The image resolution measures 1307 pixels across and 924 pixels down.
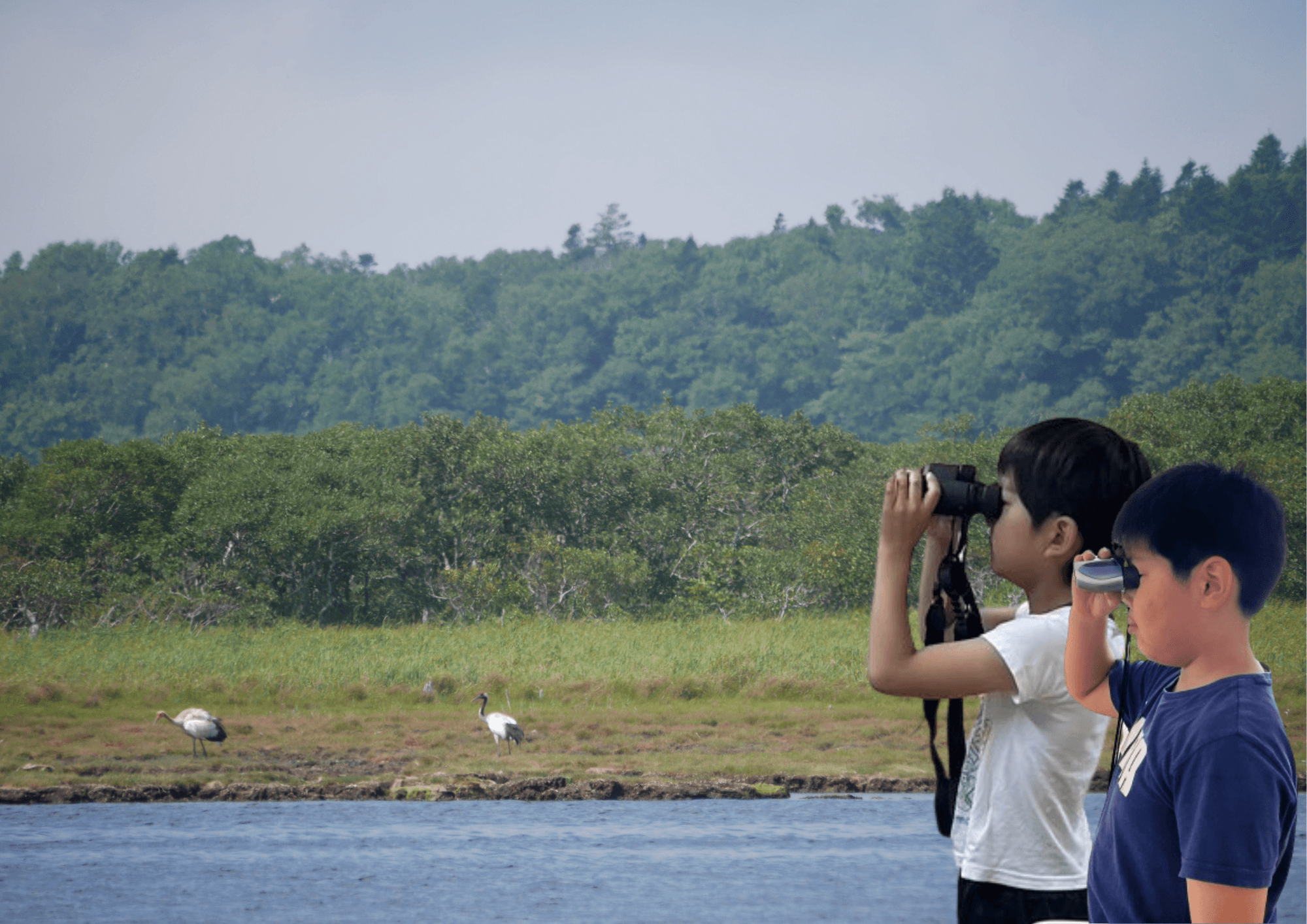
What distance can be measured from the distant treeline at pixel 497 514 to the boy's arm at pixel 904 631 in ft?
40.1

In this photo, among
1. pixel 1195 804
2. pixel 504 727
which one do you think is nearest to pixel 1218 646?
pixel 1195 804

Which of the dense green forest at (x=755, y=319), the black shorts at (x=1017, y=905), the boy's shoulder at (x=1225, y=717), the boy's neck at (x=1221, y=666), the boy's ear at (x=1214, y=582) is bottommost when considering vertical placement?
the black shorts at (x=1017, y=905)

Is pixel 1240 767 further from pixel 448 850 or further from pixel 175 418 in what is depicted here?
pixel 175 418

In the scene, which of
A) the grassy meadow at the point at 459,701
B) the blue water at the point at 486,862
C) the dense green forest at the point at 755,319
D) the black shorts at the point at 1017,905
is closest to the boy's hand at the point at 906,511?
the black shorts at the point at 1017,905

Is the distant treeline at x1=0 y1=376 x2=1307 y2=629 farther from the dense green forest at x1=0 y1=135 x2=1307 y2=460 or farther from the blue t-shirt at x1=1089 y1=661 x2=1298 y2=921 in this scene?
the blue t-shirt at x1=1089 y1=661 x2=1298 y2=921

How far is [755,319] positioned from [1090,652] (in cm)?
2315

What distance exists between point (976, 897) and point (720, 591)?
1302cm

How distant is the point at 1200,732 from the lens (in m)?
0.99

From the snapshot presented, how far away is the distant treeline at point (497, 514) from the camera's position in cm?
1290

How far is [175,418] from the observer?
16.6 metres

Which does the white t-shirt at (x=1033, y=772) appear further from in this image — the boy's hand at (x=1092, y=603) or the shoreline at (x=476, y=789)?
the shoreline at (x=476, y=789)

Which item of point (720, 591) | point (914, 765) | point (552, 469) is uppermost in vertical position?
point (552, 469)

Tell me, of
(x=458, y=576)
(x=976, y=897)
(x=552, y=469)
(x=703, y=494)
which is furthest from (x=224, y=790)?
(x=976, y=897)

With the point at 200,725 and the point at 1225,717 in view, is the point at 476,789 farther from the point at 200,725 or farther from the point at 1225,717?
the point at 1225,717
